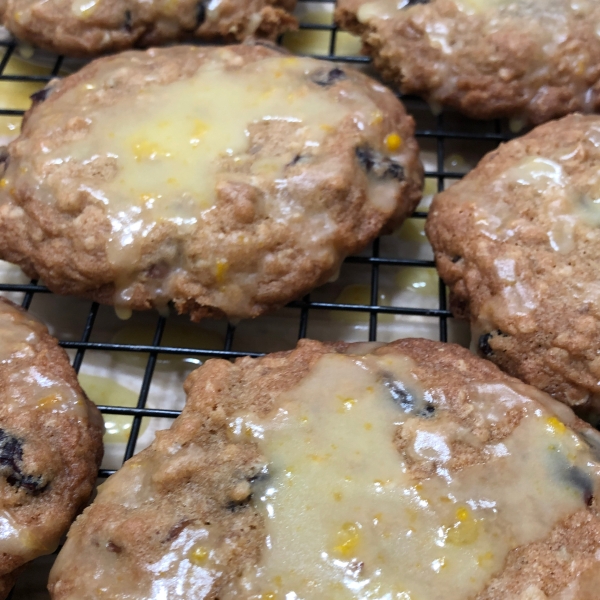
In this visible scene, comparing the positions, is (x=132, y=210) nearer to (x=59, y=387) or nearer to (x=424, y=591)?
(x=59, y=387)

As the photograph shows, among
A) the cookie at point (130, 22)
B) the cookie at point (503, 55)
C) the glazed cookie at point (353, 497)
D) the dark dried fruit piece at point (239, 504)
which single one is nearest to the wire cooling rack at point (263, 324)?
the cookie at point (503, 55)

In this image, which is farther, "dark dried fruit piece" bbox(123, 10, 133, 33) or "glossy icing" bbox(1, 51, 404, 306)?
A: "dark dried fruit piece" bbox(123, 10, 133, 33)

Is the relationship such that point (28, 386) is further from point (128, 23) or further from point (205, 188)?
point (128, 23)

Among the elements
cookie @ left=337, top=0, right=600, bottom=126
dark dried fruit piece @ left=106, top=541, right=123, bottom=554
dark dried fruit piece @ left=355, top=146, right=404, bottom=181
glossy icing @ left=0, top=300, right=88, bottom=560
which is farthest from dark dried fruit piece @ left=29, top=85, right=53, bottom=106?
dark dried fruit piece @ left=106, top=541, right=123, bottom=554

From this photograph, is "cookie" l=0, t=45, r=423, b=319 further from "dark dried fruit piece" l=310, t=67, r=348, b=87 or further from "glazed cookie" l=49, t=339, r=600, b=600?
"glazed cookie" l=49, t=339, r=600, b=600

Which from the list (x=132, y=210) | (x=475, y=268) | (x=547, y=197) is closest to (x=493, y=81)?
(x=547, y=197)

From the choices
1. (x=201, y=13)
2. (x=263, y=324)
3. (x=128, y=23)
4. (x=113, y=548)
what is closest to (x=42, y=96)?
(x=128, y=23)

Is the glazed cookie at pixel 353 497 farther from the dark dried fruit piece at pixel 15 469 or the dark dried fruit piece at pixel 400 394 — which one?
the dark dried fruit piece at pixel 15 469
